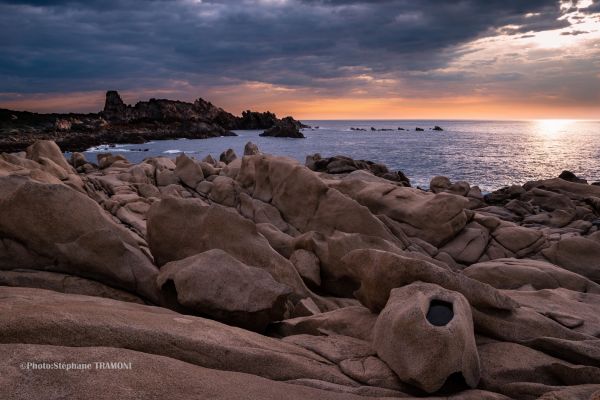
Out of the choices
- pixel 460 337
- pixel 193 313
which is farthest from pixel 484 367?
pixel 193 313

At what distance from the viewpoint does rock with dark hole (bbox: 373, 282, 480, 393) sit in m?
6.48

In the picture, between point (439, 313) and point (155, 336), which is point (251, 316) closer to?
point (155, 336)

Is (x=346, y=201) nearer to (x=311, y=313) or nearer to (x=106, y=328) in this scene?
(x=311, y=313)

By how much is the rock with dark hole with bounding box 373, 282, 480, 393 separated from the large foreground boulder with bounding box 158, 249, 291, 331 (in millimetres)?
2305

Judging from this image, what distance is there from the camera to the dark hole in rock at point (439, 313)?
23.1 feet

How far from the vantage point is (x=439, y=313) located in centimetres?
721

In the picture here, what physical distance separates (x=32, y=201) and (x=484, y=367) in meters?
9.62

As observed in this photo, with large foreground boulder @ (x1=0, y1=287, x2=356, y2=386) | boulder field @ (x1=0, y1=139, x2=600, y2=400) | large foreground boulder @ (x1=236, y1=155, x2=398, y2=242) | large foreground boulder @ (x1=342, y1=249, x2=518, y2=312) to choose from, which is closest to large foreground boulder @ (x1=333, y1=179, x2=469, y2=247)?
large foreground boulder @ (x1=236, y1=155, x2=398, y2=242)

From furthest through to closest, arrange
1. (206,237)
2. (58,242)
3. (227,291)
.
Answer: (206,237), (58,242), (227,291)

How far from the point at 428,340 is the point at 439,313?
2.66ft

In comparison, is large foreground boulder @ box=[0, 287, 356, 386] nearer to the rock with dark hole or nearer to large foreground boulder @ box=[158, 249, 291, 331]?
the rock with dark hole

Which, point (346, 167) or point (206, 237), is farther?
point (346, 167)

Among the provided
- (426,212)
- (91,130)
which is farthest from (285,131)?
(426,212)

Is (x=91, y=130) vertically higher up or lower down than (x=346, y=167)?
higher up
